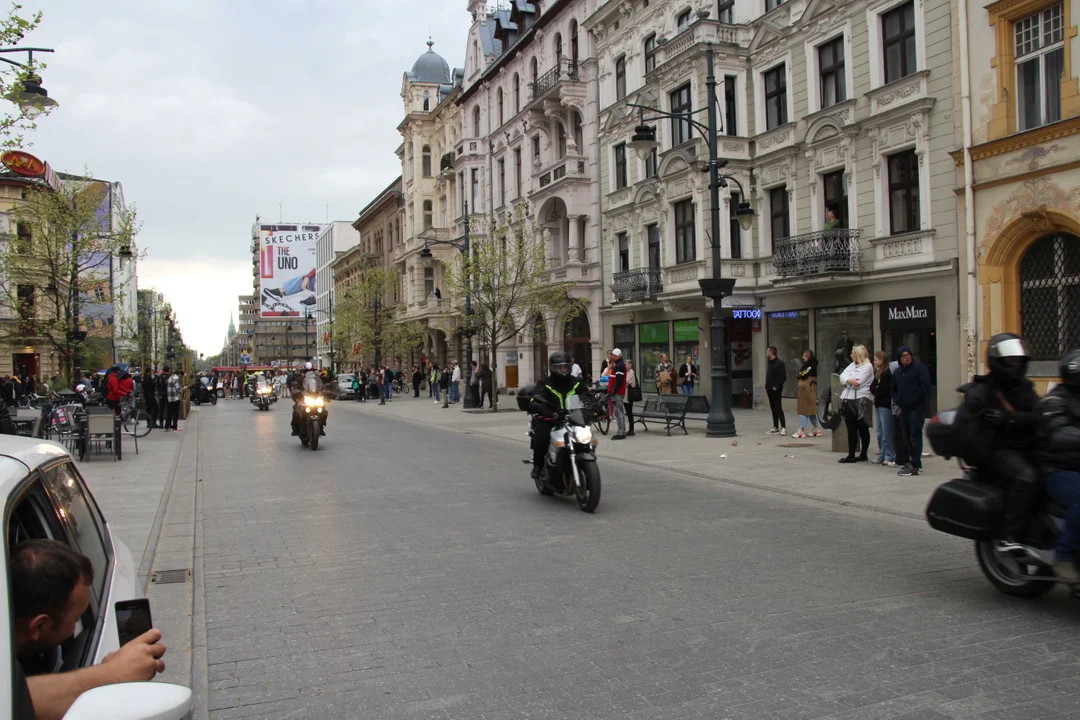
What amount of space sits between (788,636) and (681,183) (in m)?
23.9

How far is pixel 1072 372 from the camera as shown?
5223mm

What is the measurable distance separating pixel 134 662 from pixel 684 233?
26920 mm

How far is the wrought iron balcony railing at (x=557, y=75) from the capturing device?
35.0 m

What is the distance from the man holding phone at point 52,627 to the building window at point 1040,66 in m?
18.7

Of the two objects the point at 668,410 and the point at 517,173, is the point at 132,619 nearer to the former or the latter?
the point at 668,410

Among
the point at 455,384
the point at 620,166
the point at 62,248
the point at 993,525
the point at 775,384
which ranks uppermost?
the point at 620,166

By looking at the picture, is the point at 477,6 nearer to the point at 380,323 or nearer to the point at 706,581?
the point at 380,323

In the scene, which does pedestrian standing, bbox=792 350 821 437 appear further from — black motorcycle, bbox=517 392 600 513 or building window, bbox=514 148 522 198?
building window, bbox=514 148 522 198

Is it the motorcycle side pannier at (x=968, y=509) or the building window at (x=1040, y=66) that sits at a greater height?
the building window at (x=1040, y=66)

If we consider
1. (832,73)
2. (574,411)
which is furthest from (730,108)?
(574,411)

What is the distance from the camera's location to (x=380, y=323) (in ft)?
175

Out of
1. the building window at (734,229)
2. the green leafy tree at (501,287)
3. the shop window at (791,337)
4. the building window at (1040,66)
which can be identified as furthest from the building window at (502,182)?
the building window at (1040,66)

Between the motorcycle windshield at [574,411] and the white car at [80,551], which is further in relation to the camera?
the motorcycle windshield at [574,411]

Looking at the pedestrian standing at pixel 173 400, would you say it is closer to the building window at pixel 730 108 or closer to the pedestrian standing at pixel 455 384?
the pedestrian standing at pixel 455 384
